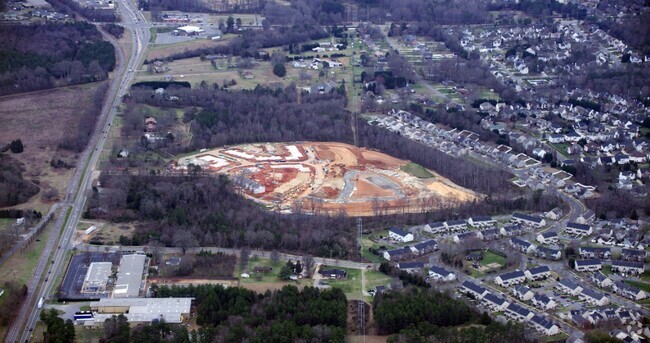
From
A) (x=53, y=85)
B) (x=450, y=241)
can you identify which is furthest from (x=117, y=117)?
(x=450, y=241)

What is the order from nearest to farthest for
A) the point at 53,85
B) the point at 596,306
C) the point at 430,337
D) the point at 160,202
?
the point at 430,337
the point at 596,306
the point at 160,202
the point at 53,85

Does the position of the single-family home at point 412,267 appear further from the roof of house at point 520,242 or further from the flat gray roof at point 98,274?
the flat gray roof at point 98,274

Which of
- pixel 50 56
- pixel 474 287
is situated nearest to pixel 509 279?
pixel 474 287

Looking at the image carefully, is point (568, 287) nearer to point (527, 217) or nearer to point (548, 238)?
point (548, 238)

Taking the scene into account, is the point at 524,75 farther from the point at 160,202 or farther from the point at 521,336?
the point at 521,336

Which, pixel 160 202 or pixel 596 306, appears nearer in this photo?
pixel 596 306
